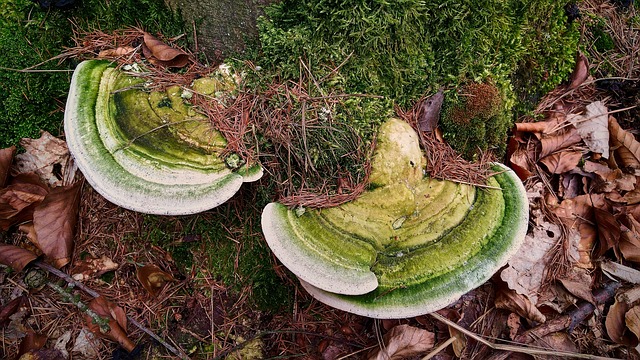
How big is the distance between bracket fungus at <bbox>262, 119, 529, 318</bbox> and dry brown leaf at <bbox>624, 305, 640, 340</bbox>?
1296 mm

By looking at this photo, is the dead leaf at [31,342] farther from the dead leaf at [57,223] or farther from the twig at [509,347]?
the twig at [509,347]

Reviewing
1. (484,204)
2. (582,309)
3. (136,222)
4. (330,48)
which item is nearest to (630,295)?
(582,309)

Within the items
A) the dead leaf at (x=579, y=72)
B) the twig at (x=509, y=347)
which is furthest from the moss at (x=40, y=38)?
the dead leaf at (x=579, y=72)

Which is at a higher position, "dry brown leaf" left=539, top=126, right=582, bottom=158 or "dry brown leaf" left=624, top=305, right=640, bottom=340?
"dry brown leaf" left=539, top=126, right=582, bottom=158

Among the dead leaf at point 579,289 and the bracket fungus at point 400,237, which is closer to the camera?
the bracket fungus at point 400,237

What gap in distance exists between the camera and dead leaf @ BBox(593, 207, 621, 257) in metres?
3.21

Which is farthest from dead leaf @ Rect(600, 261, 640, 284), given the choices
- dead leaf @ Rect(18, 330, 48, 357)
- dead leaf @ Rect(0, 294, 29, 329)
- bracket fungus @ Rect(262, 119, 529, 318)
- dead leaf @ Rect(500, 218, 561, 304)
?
dead leaf @ Rect(0, 294, 29, 329)

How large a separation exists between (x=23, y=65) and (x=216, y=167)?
71.7 inches

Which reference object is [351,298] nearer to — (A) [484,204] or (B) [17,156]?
(A) [484,204]

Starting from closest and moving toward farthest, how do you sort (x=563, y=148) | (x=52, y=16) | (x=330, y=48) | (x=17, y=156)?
1. (x=330, y=48)
2. (x=52, y=16)
3. (x=17, y=156)
4. (x=563, y=148)

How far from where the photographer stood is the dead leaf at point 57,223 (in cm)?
321

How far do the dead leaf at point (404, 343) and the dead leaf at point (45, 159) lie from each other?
2897mm

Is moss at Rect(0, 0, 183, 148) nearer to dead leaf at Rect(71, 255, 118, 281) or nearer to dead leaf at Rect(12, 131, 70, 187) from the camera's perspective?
dead leaf at Rect(12, 131, 70, 187)

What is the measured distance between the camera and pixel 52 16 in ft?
10.1
